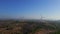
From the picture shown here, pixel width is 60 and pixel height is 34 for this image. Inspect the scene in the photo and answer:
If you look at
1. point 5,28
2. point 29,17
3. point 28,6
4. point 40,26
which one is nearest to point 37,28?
point 40,26

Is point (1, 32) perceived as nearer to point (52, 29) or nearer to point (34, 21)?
point (34, 21)

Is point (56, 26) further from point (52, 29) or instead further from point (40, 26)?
point (40, 26)

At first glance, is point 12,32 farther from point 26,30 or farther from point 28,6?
point 28,6

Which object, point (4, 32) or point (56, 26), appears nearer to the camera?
point (4, 32)

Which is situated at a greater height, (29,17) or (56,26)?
(29,17)

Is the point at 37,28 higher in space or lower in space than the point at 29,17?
lower

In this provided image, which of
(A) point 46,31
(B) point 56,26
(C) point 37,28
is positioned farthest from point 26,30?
(B) point 56,26

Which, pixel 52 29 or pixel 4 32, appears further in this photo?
pixel 52 29

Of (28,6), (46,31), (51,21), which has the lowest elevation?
(46,31)
